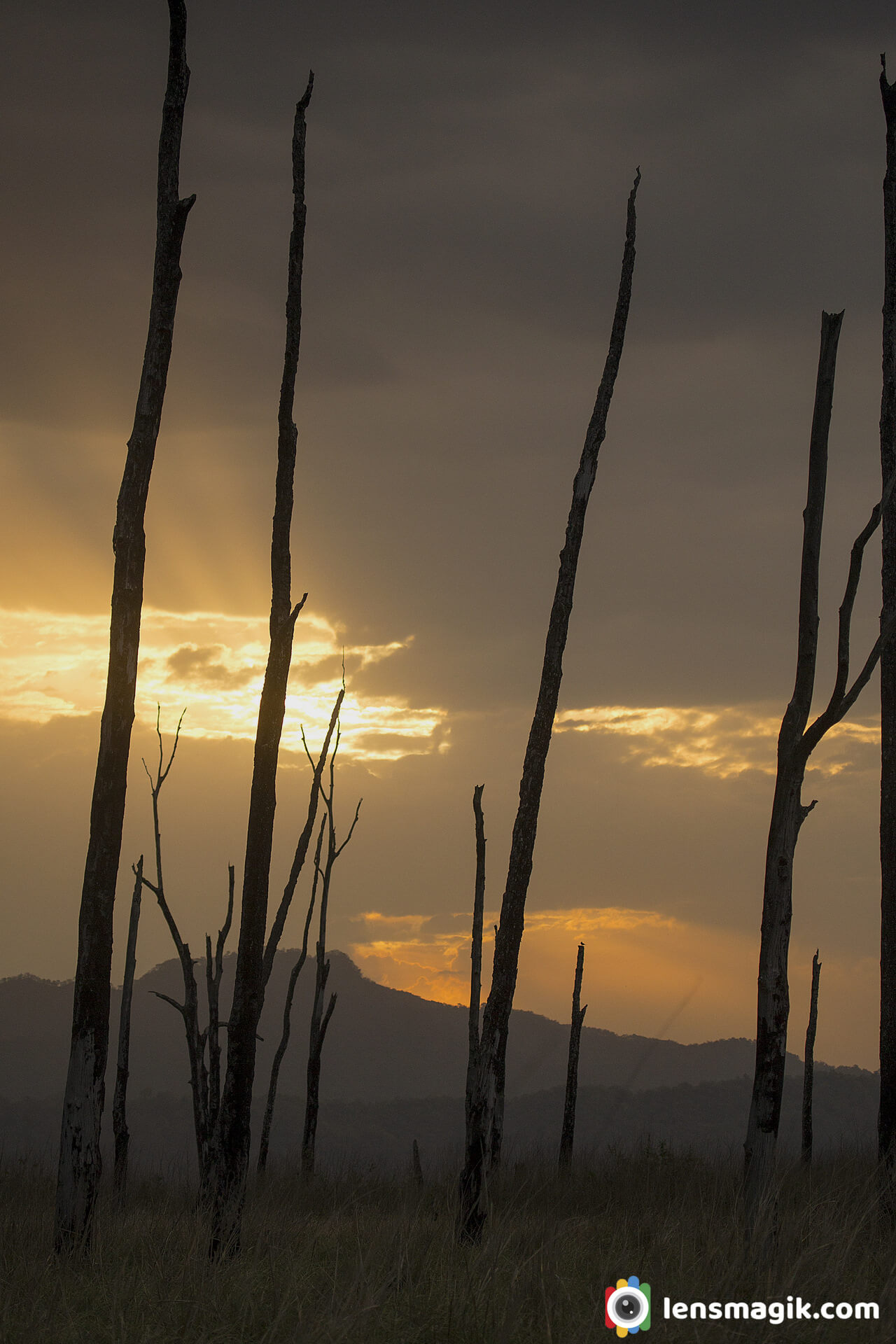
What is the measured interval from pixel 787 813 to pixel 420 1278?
4285 mm

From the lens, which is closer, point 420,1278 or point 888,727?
point 420,1278

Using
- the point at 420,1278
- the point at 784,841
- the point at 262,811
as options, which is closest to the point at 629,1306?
the point at 420,1278

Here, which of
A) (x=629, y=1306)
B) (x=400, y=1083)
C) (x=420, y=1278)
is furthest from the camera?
(x=400, y=1083)

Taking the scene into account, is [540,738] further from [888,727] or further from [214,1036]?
[214,1036]

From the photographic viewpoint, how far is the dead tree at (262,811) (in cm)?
898

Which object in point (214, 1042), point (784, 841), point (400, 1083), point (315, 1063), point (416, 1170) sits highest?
point (784, 841)

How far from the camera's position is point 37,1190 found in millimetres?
14172

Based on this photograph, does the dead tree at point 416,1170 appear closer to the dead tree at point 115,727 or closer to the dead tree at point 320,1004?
the dead tree at point 320,1004

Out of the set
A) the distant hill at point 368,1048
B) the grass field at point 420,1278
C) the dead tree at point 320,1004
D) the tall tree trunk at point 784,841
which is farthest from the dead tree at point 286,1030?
the distant hill at point 368,1048

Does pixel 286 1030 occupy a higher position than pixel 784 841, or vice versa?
pixel 784 841

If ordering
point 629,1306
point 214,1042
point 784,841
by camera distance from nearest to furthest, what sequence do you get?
point 629,1306 → point 784,841 → point 214,1042

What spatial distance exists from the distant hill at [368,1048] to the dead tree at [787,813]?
91.5m

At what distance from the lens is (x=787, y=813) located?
331 inches

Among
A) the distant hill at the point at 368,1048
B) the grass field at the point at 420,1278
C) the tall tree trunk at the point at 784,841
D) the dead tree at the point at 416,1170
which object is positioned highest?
the tall tree trunk at the point at 784,841
